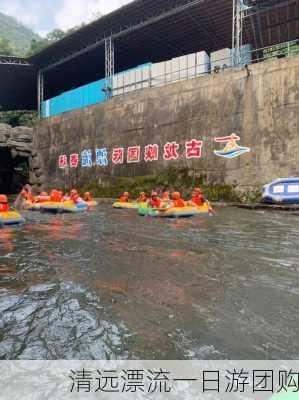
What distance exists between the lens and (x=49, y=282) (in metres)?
5.71

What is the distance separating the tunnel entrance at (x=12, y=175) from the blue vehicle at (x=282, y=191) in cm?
2371

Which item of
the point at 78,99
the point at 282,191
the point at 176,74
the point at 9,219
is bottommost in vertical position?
the point at 9,219

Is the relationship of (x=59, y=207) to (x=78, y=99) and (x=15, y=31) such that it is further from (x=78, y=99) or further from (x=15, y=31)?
(x=15, y=31)

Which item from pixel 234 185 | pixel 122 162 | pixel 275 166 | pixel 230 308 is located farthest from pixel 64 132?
pixel 230 308

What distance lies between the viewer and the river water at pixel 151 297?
145 inches

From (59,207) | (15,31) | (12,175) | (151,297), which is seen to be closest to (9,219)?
(59,207)

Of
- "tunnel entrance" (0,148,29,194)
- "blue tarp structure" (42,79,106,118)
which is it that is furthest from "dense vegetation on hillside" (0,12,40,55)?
"blue tarp structure" (42,79,106,118)

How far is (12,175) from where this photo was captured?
33.9 metres

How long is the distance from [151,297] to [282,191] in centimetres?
1095

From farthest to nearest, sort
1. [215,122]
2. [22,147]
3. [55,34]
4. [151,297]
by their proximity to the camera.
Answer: [55,34] < [22,147] < [215,122] < [151,297]

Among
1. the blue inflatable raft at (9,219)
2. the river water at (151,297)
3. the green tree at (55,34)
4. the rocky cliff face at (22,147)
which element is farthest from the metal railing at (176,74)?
the green tree at (55,34)

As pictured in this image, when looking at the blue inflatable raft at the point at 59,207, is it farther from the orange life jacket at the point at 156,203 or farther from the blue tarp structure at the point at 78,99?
the blue tarp structure at the point at 78,99

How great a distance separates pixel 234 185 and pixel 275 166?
1.99m

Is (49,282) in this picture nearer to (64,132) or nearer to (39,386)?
(39,386)
